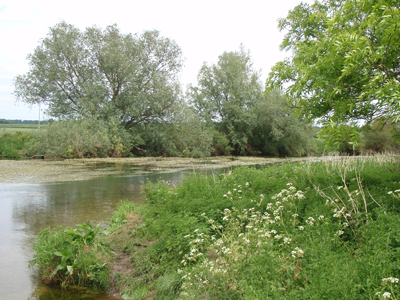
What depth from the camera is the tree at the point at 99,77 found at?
28.7 meters

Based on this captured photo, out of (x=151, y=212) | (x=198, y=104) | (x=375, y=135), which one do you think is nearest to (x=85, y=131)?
(x=198, y=104)

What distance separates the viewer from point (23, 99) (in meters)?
29.4

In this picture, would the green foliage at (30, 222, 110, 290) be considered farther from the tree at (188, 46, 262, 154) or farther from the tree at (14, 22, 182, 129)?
the tree at (188, 46, 262, 154)

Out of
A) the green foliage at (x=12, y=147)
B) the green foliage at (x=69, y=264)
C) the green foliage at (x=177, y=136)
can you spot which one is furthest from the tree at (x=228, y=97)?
the green foliage at (x=69, y=264)

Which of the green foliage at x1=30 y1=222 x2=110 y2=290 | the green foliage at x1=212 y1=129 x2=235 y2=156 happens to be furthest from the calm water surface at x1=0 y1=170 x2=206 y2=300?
the green foliage at x1=212 y1=129 x2=235 y2=156

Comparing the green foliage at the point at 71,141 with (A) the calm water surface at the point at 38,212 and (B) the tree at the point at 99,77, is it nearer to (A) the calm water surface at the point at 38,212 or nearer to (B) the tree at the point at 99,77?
(B) the tree at the point at 99,77

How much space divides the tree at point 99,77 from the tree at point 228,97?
747cm

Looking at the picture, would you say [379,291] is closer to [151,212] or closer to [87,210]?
[151,212]

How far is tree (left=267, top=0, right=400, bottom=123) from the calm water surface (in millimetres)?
4818

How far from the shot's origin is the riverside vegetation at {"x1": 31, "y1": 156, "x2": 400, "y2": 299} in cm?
315

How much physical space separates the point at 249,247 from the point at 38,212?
711 cm

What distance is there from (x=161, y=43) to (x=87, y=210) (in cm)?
2545

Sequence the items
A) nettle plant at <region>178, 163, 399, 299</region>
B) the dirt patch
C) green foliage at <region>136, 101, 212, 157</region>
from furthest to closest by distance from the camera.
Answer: green foliage at <region>136, 101, 212, 157</region> → the dirt patch → nettle plant at <region>178, 163, 399, 299</region>

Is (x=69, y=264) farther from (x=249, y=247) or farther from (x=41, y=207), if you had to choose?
(x=41, y=207)
